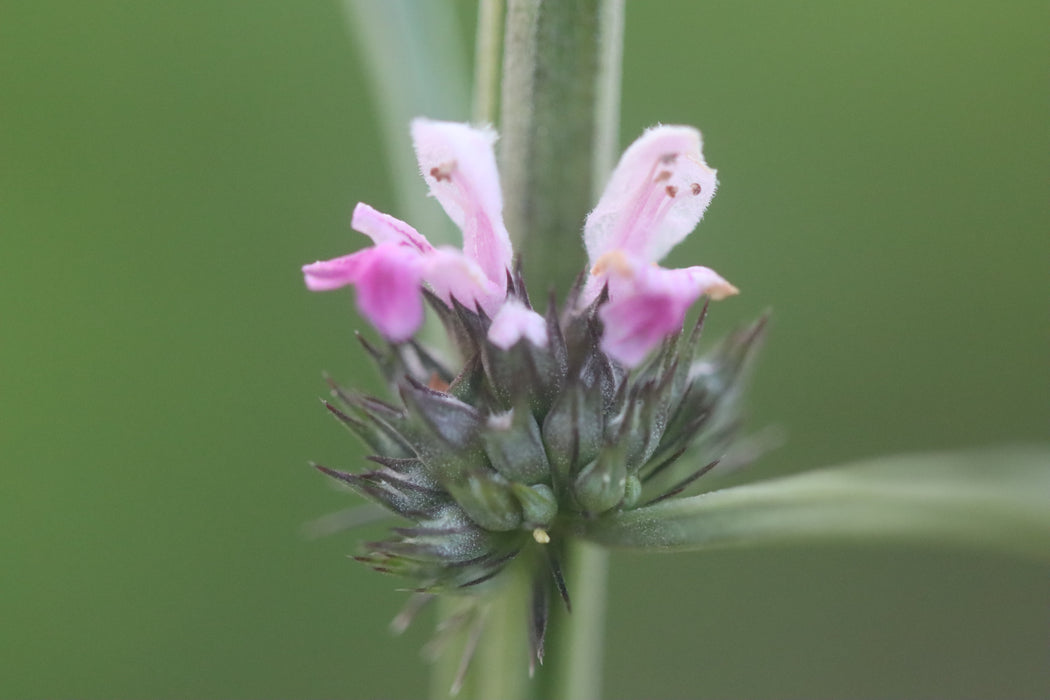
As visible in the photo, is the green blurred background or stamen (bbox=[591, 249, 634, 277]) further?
the green blurred background

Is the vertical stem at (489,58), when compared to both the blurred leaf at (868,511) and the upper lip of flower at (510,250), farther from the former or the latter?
the blurred leaf at (868,511)

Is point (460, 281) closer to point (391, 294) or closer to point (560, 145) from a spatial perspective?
point (391, 294)

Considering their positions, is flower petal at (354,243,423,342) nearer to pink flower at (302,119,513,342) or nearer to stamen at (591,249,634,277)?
pink flower at (302,119,513,342)

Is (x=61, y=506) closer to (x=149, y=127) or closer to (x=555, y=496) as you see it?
(x=149, y=127)

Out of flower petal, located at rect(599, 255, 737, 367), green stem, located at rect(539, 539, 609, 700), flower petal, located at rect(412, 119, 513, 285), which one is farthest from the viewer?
green stem, located at rect(539, 539, 609, 700)

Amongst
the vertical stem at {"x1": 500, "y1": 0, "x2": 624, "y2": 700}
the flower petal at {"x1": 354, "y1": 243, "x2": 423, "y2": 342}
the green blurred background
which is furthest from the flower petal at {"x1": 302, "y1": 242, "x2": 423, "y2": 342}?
the green blurred background
